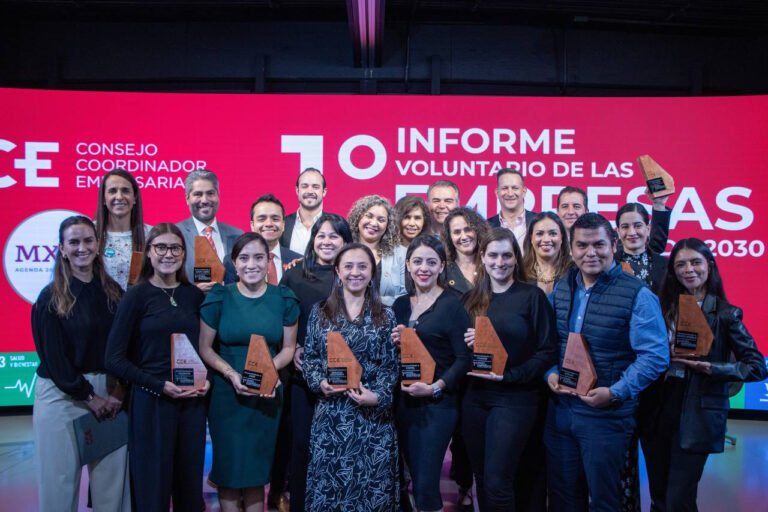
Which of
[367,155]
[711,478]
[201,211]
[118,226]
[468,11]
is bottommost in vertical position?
[711,478]

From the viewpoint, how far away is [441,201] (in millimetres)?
4180

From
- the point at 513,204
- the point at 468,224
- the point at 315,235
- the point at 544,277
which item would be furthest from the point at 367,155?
the point at 544,277

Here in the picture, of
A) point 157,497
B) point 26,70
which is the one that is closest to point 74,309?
point 157,497

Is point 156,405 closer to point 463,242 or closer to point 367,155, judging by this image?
point 463,242

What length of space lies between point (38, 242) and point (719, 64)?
7285 millimetres

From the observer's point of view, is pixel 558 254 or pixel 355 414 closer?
pixel 355 414

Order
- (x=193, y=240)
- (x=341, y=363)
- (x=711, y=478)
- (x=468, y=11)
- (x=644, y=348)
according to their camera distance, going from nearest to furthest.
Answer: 1. (x=644, y=348)
2. (x=341, y=363)
3. (x=193, y=240)
4. (x=711, y=478)
5. (x=468, y=11)

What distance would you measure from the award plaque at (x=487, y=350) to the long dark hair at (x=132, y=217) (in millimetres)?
1757

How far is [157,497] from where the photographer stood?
267cm

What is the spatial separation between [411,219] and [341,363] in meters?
1.42

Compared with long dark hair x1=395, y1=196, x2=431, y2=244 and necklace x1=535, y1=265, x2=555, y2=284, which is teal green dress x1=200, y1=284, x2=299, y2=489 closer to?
long dark hair x1=395, y1=196, x2=431, y2=244

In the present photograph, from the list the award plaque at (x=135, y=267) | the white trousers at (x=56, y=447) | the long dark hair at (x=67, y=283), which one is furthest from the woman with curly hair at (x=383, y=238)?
the white trousers at (x=56, y=447)

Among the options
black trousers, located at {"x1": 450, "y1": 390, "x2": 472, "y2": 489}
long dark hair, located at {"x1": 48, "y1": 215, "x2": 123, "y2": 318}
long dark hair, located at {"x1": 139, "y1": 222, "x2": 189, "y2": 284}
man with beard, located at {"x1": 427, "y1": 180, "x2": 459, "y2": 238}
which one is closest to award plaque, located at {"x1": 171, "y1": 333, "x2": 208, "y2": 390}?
long dark hair, located at {"x1": 139, "y1": 222, "x2": 189, "y2": 284}

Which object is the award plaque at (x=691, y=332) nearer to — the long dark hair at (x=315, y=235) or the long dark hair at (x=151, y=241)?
the long dark hair at (x=315, y=235)
